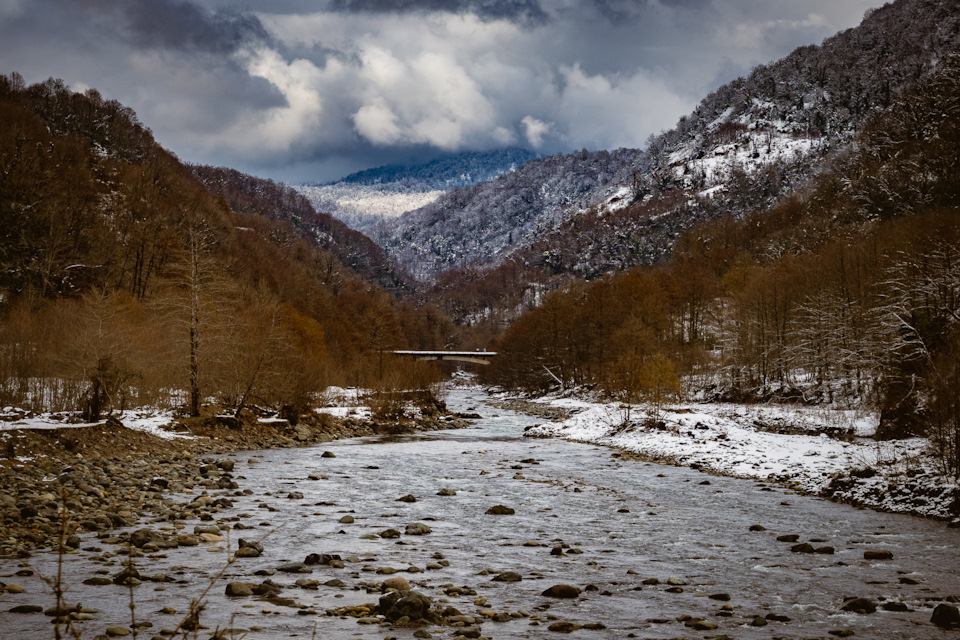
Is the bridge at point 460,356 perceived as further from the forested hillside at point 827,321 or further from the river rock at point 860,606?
the river rock at point 860,606

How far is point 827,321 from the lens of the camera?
56.3 m

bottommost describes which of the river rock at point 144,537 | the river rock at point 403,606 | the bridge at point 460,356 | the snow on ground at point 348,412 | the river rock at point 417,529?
the snow on ground at point 348,412

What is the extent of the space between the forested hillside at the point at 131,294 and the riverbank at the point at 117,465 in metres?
2.65

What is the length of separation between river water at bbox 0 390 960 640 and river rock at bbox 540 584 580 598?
0.19 m

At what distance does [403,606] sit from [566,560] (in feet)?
18.3

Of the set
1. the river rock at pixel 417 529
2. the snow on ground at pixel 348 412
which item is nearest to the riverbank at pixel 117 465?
the snow on ground at pixel 348 412

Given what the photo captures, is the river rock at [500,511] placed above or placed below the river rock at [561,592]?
below

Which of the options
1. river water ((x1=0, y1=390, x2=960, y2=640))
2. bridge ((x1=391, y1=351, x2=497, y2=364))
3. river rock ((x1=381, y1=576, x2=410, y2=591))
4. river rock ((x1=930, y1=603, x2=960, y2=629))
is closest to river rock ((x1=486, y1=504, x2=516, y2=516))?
river water ((x1=0, y1=390, x2=960, y2=640))

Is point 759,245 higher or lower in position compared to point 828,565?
higher

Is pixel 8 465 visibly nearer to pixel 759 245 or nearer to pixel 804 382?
pixel 804 382

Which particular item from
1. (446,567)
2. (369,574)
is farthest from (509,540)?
(369,574)

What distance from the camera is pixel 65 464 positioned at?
25.3 meters

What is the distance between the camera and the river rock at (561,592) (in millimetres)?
11883

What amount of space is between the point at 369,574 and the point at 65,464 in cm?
1882
